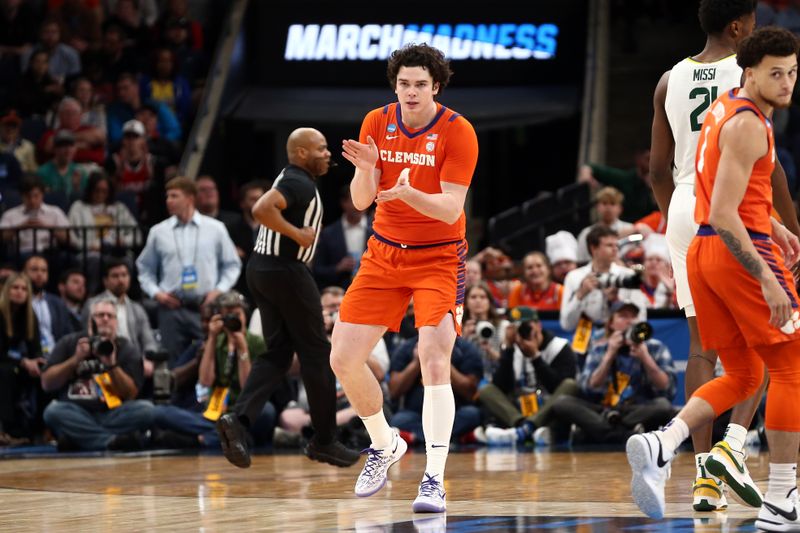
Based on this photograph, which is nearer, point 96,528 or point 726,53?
point 96,528

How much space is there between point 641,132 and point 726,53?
12.1m

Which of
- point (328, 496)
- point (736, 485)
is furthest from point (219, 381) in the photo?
point (736, 485)

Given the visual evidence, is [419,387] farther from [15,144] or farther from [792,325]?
[15,144]

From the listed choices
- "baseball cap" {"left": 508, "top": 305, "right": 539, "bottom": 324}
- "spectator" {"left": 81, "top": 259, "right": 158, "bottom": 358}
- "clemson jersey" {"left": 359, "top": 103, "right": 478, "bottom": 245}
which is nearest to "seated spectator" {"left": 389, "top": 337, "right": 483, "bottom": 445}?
"baseball cap" {"left": 508, "top": 305, "right": 539, "bottom": 324}

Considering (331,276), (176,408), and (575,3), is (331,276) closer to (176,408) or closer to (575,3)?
(176,408)

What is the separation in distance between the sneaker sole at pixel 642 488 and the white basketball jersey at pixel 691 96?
5.31 ft

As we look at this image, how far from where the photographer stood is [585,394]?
10859 millimetres

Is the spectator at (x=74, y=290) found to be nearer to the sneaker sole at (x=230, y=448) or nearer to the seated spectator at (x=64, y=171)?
the seated spectator at (x=64, y=171)

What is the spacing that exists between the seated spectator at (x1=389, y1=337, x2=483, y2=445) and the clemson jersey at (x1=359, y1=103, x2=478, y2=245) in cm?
455

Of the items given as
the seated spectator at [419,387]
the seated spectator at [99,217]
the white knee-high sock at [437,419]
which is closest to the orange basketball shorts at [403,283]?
the white knee-high sock at [437,419]

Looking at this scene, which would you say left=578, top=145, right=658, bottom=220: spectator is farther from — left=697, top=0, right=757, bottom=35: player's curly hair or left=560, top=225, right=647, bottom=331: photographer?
left=697, top=0, right=757, bottom=35: player's curly hair

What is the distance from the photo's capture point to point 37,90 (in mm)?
16734

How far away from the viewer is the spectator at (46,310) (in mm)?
12312

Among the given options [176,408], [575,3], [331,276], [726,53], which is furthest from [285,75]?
[726,53]
